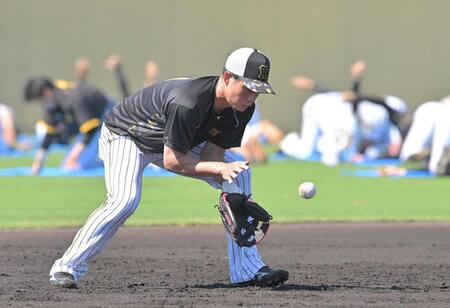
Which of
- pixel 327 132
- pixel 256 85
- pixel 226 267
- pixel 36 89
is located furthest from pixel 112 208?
pixel 327 132

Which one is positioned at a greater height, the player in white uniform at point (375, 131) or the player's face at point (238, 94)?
the player's face at point (238, 94)

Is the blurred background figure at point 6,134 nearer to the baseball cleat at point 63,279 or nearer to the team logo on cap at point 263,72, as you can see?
the baseball cleat at point 63,279

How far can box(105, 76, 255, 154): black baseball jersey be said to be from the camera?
631cm

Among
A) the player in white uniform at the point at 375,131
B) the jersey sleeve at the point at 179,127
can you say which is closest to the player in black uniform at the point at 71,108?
the player in white uniform at the point at 375,131

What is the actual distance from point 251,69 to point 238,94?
0.18 m

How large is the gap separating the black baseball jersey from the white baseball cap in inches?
8.9

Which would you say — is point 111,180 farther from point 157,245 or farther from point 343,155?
point 343,155

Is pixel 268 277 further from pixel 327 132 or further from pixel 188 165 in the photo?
pixel 327 132

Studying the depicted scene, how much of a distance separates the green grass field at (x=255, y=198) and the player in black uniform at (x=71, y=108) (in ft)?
3.98

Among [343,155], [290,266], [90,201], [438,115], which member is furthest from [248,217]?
[343,155]

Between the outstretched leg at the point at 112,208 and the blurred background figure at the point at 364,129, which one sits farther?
the blurred background figure at the point at 364,129

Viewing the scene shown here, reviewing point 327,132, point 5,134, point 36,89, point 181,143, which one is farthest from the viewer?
point 5,134

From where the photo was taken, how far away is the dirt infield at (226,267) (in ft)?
20.9

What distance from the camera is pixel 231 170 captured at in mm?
6219
